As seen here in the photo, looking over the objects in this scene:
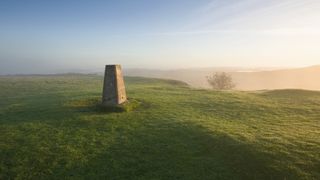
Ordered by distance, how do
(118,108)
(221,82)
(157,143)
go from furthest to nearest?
(221,82) → (118,108) → (157,143)

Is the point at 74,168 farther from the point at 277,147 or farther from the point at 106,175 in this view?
the point at 277,147

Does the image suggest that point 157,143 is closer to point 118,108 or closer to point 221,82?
point 118,108

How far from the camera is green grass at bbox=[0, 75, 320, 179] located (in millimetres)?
15391

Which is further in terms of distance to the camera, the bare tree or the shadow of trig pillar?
the bare tree

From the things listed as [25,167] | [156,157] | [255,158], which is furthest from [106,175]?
[255,158]

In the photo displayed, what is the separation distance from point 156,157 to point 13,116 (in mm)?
15706

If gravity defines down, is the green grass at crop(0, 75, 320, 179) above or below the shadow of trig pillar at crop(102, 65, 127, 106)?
below

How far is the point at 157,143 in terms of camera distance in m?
18.8

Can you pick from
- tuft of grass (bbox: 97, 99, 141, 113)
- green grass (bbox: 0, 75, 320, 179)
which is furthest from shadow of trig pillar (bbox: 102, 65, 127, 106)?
green grass (bbox: 0, 75, 320, 179)

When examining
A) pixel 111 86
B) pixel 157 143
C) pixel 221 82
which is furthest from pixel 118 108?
pixel 221 82

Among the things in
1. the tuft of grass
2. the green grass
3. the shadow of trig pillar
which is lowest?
the green grass

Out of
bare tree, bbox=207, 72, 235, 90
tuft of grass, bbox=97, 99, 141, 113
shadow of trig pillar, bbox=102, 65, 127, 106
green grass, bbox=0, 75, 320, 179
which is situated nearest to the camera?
green grass, bbox=0, 75, 320, 179

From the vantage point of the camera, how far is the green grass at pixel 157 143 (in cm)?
1539

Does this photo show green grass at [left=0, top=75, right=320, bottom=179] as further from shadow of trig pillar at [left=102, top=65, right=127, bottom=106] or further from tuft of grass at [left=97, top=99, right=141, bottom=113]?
shadow of trig pillar at [left=102, top=65, right=127, bottom=106]
